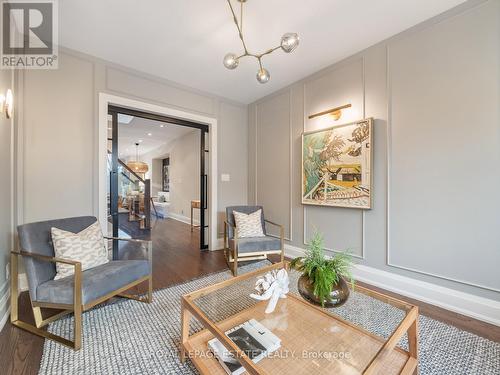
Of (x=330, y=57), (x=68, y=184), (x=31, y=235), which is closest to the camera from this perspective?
(x=31, y=235)

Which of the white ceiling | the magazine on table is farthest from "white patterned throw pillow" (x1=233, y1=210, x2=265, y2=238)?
the white ceiling

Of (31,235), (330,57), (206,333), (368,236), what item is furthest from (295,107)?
(31,235)

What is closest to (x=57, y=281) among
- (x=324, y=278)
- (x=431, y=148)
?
(x=324, y=278)

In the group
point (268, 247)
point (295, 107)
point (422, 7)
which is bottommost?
point (268, 247)

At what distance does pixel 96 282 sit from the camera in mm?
1638

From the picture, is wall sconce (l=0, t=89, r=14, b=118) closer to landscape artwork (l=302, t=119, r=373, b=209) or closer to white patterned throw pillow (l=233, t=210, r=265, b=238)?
white patterned throw pillow (l=233, t=210, r=265, b=238)

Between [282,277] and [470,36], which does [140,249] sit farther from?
[470,36]

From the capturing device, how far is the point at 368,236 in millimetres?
2525

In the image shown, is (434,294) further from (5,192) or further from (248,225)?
(5,192)

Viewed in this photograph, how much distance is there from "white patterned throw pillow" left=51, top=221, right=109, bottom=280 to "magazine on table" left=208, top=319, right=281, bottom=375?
4.36ft

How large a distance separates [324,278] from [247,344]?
57cm

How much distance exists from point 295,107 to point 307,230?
187cm

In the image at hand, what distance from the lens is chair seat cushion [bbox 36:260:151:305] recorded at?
1.55 metres

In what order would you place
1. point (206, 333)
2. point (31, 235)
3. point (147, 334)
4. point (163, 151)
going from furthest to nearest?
point (163, 151)
point (31, 235)
point (147, 334)
point (206, 333)
